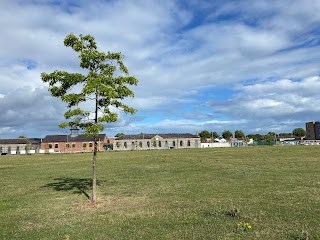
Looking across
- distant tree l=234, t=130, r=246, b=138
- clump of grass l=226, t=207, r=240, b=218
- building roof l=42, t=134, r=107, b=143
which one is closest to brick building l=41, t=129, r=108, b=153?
building roof l=42, t=134, r=107, b=143

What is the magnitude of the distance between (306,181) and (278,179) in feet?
4.86

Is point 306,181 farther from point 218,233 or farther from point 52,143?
point 52,143

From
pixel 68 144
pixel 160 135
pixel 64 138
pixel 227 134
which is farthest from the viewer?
pixel 227 134

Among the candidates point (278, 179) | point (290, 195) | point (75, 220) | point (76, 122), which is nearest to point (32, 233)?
point (75, 220)

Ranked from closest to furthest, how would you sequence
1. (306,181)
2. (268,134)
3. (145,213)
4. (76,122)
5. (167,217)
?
(167,217), (145,213), (76,122), (306,181), (268,134)

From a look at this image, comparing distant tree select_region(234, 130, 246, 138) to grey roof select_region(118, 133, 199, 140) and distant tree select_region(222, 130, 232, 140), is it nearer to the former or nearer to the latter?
distant tree select_region(222, 130, 232, 140)

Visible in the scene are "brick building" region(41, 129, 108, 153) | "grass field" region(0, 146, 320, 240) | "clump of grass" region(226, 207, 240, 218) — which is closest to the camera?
"grass field" region(0, 146, 320, 240)

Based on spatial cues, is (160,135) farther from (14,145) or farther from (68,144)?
(14,145)

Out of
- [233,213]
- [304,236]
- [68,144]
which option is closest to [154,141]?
[68,144]

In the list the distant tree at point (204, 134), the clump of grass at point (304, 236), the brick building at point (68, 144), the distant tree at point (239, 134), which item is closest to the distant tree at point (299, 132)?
the distant tree at point (239, 134)

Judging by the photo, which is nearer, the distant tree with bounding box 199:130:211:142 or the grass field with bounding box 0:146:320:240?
the grass field with bounding box 0:146:320:240

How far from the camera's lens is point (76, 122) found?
470 inches

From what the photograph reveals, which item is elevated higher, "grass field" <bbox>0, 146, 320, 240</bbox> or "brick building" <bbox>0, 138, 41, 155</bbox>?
"brick building" <bbox>0, 138, 41, 155</bbox>

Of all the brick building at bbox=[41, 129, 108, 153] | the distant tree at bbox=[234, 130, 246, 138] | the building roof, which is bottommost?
the brick building at bbox=[41, 129, 108, 153]
